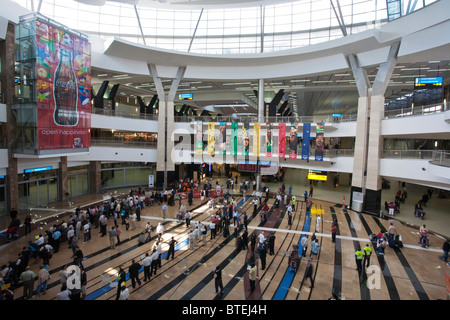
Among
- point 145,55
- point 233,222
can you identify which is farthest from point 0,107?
point 233,222

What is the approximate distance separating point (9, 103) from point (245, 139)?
57.4ft

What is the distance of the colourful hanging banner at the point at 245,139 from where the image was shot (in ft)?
79.4

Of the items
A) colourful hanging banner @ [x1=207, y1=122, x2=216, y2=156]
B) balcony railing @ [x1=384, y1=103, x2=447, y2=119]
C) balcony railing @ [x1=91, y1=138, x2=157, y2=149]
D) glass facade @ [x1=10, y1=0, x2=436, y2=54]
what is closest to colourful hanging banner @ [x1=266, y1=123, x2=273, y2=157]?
colourful hanging banner @ [x1=207, y1=122, x2=216, y2=156]

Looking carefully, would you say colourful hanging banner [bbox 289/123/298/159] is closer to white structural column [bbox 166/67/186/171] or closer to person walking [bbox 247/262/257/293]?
white structural column [bbox 166/67/186/171]

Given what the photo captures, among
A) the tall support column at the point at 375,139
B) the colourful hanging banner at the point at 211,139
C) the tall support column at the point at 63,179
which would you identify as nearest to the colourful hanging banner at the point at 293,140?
Answer: the tall support column at the point at 375,139

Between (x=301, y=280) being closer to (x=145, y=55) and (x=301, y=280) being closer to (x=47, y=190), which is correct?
(x=47, y=190)

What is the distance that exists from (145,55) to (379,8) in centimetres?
1925

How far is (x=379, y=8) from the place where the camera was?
19.3 meters

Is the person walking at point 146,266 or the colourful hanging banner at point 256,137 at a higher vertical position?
the colourful hanging banner at point 256,137

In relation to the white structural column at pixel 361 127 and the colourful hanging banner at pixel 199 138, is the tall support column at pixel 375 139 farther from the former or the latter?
the colourful hanging banner at pixel 199 138

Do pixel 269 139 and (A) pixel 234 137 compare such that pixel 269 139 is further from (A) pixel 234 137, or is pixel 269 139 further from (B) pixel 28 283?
(B) pixel 28 283
